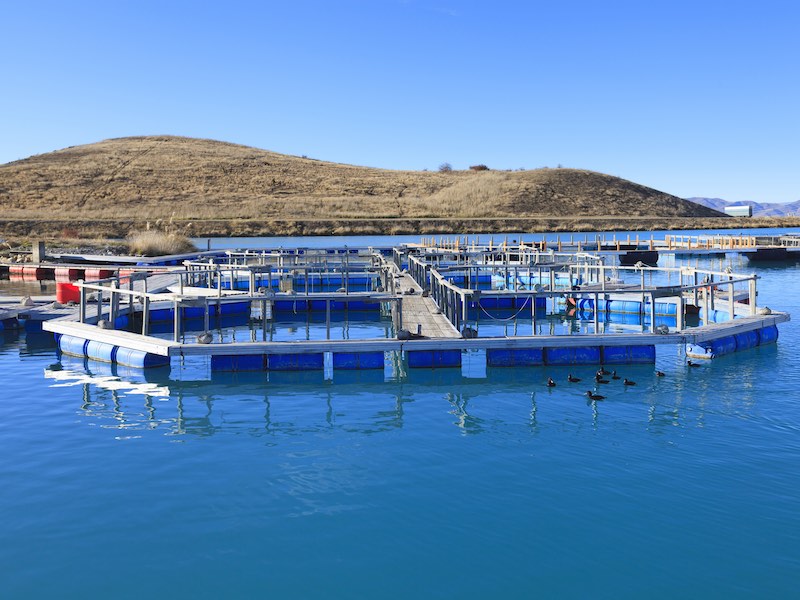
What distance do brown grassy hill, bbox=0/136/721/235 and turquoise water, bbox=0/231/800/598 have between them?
248 ft

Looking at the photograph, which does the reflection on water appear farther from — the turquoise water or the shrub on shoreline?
the shrub on shoreline

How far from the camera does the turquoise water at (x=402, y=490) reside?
7641mm

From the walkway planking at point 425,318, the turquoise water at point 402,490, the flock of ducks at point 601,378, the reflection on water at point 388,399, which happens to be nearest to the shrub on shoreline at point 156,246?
the walkway planking at point 425,318

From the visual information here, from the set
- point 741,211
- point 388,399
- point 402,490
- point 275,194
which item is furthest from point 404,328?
point 741,211

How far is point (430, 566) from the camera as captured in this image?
25.6 ft

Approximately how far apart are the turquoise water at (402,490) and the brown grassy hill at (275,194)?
A: 75.4m

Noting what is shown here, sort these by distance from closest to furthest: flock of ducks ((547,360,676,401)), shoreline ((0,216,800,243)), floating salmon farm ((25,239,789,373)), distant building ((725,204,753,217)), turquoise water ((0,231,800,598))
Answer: turquoise water ((0,231,800,598)), flock of ducks ((547,360,676,401)), floating salmon farm ((25,239,789,373)), shoreline ((0,216,800,243)), distant building ((725,204,753,217))

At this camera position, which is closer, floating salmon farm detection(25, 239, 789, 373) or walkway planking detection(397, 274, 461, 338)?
floating salmon farm detection(25, 239, 789, 373)

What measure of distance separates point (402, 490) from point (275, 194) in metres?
105

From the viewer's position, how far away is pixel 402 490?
980 cm

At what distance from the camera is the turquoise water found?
7641mm

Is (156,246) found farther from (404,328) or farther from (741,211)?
(741,211)

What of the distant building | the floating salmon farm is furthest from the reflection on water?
the distant building

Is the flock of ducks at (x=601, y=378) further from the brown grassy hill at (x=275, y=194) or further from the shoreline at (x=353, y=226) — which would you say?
the brown grassy hill at (x=275, y=194)
